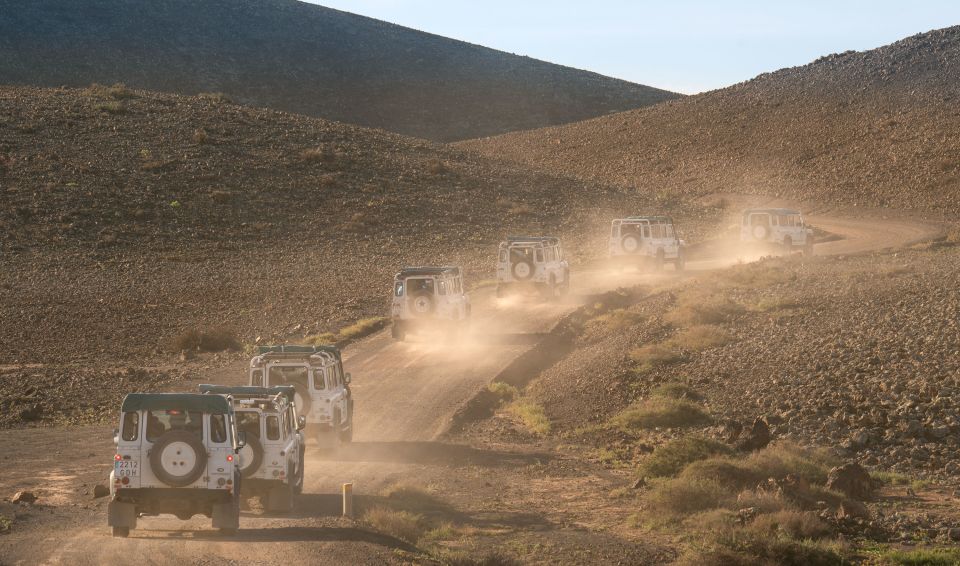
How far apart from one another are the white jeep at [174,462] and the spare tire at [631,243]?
129ft

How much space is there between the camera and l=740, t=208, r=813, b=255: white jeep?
5962 centimetres

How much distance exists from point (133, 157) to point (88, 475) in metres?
58.3

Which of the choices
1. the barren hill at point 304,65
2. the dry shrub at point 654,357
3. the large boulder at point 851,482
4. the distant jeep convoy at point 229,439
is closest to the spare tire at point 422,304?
the dry shrub at point 654,357

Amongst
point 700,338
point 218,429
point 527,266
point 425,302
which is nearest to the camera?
point 218,429

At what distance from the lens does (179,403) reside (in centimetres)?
1742

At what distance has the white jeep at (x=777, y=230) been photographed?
5962 cm

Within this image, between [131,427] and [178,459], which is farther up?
[131,427]

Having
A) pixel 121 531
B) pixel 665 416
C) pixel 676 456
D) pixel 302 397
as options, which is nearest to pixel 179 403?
pixel 121 531

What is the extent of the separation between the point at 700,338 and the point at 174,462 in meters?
22.8

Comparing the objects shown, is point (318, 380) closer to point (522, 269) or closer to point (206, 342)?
point (206, 342)

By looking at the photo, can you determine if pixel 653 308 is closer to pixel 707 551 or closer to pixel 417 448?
pixel 417 448

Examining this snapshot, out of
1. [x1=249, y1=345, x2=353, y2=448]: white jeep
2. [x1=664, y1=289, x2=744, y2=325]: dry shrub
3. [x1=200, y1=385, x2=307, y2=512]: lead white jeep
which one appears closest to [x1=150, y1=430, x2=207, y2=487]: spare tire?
[x1=200, y1=385, x2=307, y2=512]: lead white jeep

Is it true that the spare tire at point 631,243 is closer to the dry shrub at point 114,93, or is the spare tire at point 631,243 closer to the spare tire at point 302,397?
the spare tire at point 302,397

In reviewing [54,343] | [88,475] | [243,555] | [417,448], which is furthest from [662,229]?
[243,555]
